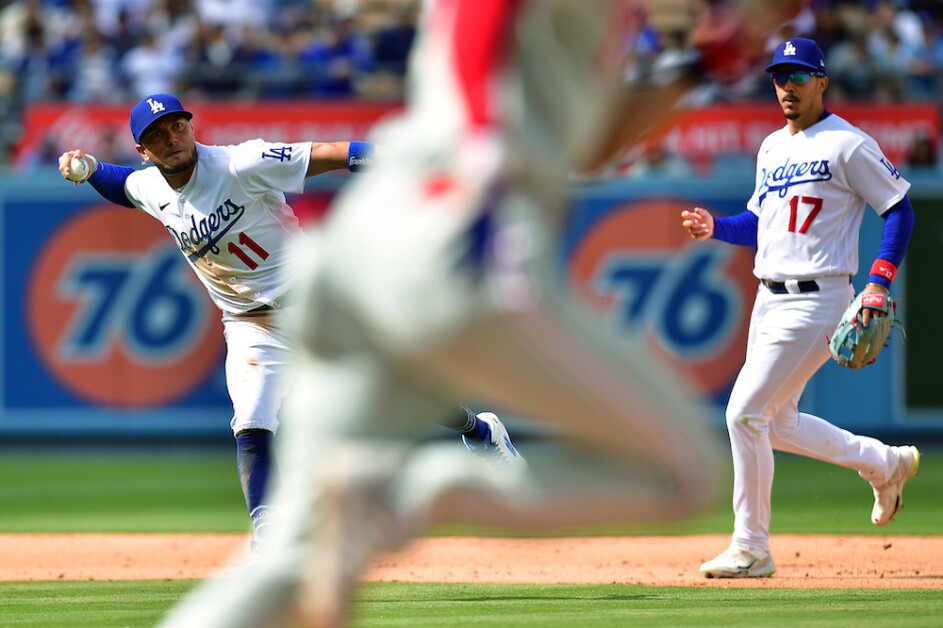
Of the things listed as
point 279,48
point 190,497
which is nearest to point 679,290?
point 190,497

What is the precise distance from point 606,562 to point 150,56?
32.4 feet

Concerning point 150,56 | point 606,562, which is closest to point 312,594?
point 606,562

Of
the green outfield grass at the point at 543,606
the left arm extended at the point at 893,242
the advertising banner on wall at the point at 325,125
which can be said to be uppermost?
the advertising banner on wall at the point at 325,125

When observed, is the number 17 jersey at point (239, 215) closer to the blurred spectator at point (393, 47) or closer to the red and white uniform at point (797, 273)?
the red and white uniform at point (797, 273)

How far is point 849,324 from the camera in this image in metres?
5.99

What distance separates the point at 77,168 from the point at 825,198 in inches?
141

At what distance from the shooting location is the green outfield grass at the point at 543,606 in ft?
16.9

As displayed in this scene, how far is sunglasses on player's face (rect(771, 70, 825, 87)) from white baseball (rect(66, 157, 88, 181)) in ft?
11.0

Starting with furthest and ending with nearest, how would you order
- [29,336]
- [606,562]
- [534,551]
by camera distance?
[29,336]
[534,551]
[606,562]

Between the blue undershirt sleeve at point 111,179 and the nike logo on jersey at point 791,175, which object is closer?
the nike logo on jersey at point 791,175

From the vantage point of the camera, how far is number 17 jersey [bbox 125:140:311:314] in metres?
6.07

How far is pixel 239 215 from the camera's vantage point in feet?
20.2

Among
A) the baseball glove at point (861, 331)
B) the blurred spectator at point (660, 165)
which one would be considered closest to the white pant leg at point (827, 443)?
the baseball glove at point (861, 331)

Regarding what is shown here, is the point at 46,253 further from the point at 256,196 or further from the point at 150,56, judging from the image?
the point at 256,196
